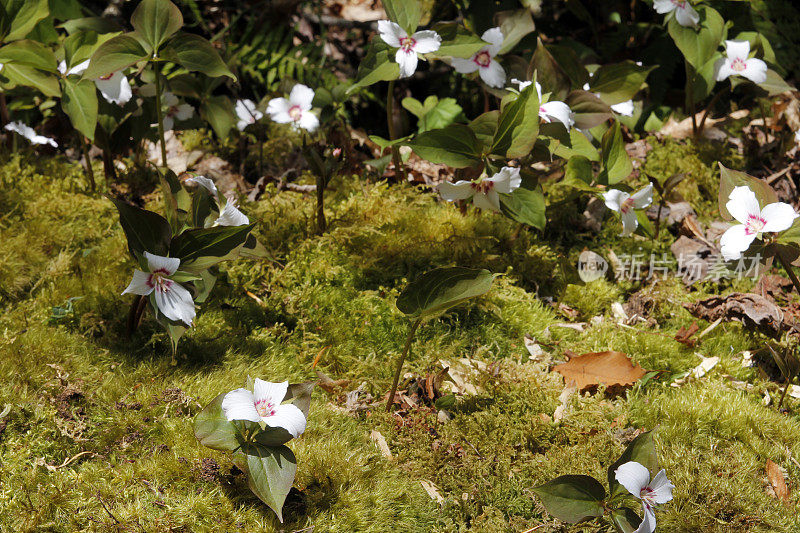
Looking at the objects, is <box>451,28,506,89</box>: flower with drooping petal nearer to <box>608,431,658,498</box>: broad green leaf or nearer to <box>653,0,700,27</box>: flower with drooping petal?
<box>653,0,700,27</box>: flower with drooping petal

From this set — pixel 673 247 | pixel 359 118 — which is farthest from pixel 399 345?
pixel 359 118

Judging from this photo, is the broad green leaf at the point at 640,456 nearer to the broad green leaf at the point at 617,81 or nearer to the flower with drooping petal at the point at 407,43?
the flower with drooping petal at the point at 407,43

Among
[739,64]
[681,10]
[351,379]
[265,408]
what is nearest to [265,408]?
[265,408]

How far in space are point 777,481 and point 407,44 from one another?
2244 mm

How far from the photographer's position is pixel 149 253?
83.6 inches

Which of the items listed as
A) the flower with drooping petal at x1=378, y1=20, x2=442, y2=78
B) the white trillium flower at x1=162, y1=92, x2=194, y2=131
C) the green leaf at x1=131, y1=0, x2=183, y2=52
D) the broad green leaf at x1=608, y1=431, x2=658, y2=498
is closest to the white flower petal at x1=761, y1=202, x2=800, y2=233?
the broad green leaf at x1=608, y1=431, x2=658, y2=498

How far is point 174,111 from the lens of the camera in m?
3.51

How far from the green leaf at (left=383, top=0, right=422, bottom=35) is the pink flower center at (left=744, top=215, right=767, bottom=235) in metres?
1.60

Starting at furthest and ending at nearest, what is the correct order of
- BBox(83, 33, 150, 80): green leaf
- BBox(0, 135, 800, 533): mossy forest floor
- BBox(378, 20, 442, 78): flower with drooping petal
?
1. BBox(378, 20, 442, 78): flower with drooping petal
2. BBox(83, 33, 150, 80): green leaf
3. BBox(0, 135, 800, 533): mossy forest floor

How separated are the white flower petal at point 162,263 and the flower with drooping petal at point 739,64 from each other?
3002mm

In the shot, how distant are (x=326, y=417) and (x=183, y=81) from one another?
2.03 m

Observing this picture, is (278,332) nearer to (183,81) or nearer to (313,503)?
(313,503)

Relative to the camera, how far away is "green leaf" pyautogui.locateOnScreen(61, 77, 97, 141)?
2.95 meters

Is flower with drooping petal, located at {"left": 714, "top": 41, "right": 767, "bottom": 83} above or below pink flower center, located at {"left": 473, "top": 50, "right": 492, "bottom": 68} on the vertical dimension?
below
